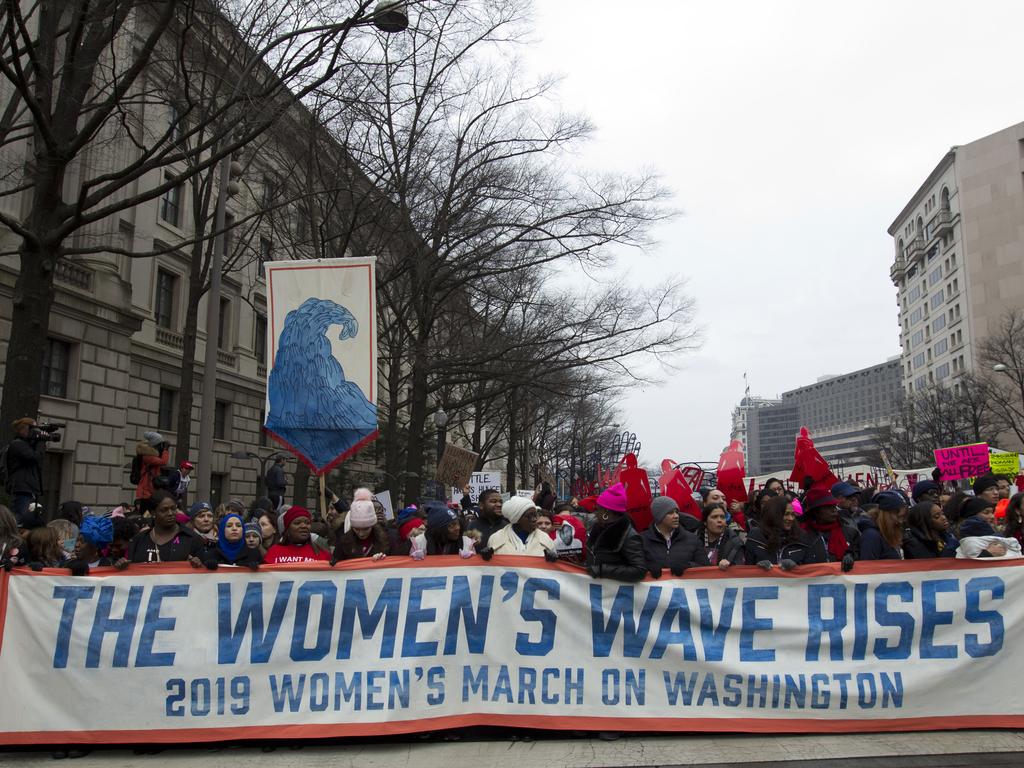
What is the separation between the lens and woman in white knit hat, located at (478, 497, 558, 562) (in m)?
6.26

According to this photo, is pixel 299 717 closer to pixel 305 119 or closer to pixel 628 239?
pixel 305 119

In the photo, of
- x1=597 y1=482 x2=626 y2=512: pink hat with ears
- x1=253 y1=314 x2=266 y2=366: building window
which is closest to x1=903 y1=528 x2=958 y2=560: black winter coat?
x1=597 y1=482 x2=626 y2=512: pink hat with ears

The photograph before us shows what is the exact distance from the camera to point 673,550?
6.26 m

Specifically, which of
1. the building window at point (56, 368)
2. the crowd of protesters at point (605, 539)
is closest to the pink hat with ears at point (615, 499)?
the crowd of protesters at point (605, 539)

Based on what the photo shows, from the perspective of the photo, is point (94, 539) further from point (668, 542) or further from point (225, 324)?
point (225, 324)

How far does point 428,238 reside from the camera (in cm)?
1920

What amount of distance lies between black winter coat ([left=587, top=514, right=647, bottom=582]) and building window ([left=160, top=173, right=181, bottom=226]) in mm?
21566

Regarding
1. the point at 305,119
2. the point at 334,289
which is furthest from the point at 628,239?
the point at 334,289

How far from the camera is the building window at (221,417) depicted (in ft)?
89.8

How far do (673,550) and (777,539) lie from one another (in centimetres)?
73

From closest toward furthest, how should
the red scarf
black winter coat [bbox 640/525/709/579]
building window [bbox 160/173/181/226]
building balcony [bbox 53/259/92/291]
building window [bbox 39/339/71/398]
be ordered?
black winter coat [bbox 640/525/709/579] < the red scarf < building window [bbox 39/339/71/398] < building balcony [bbox 53/259/92/291] < building window [bbox 160/173/181/226]

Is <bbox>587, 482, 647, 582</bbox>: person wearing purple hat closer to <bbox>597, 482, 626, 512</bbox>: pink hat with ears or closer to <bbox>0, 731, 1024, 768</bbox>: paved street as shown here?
<bbox>597, 482, 626, 512</bbox>: pink hat with ears

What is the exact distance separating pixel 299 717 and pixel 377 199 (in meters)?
12.7

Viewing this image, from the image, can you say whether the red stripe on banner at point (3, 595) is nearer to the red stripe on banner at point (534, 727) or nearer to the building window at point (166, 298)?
the red stripe on banner at point (534, 727)
